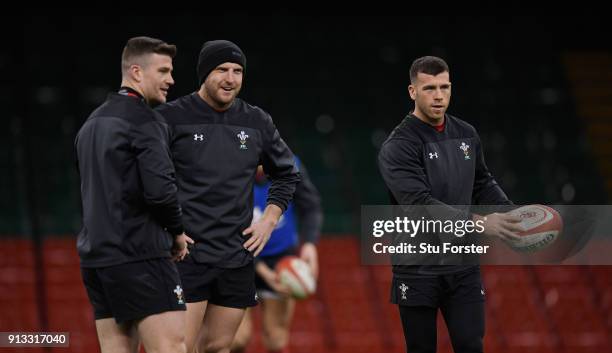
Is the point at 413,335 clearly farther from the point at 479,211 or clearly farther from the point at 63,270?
the point at 63,270

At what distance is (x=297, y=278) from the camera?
6203mm

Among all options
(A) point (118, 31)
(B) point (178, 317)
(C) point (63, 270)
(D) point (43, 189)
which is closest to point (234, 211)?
(B) point (178, 317)

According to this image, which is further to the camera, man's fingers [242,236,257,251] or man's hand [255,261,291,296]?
man's hand [255,261,291,296]

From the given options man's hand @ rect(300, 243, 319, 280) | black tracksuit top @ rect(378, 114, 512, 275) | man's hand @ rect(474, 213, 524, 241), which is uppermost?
black tracksuit top @ rect(378, 114, 512, 275)

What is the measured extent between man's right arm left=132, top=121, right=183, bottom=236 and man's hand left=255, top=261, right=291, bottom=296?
252 cm

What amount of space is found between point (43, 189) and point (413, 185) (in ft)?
25.6

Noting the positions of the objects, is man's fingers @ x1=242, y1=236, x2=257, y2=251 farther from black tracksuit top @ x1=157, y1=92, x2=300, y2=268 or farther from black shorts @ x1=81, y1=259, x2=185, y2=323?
black shorts @ x1=81, y1=259, x2=185, y2=323

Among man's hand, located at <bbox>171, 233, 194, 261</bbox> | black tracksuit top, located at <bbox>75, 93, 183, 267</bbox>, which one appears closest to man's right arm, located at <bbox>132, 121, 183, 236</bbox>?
black tracksuit top, located at <bbox>75, 93, 183, 267</bbox>

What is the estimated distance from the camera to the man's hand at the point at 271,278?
6297 millimetres

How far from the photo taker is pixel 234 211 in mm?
4445

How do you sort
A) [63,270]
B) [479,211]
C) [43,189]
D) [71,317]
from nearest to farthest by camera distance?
1. [479,211]
2. [71,317]
3. [63,270]
4. [43,189]

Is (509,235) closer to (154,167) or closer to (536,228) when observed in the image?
(536,228)

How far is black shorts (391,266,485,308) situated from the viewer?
4507mm

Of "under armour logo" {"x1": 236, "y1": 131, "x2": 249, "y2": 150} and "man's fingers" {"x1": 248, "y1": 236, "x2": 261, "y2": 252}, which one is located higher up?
"under armour logo" {"x1": 236, "y1": 131, "x2": 249, "y2": 150}
